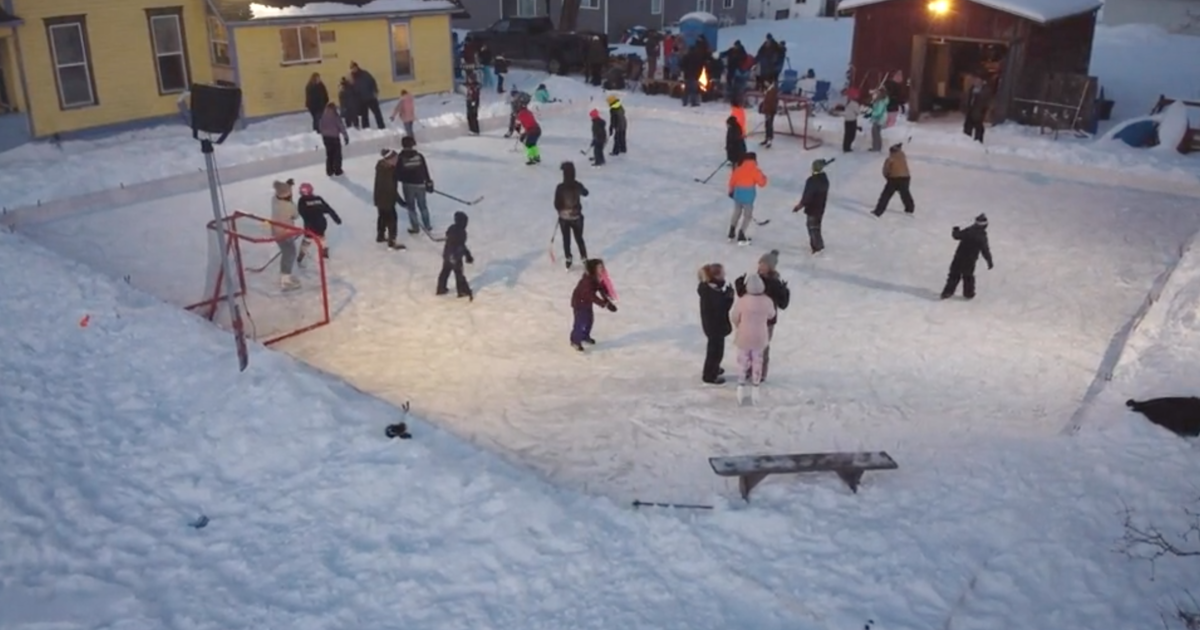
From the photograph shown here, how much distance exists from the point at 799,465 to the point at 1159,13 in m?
35.0

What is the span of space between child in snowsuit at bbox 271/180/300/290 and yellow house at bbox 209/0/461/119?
1008cm

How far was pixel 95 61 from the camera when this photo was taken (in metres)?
20.8

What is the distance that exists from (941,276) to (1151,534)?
6.91 metres

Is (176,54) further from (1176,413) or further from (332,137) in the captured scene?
(1176,413)

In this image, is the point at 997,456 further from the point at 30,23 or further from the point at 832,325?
the point at 30,23

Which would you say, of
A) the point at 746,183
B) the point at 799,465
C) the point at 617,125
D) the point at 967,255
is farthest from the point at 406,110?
the point at 799,465

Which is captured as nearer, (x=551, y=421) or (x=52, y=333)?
(x=551, y=421)

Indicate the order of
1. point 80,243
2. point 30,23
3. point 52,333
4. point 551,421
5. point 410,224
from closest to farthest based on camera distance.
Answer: point 551,421 → point 52,333 → point 80,243 → point 410,224 → point 30,23

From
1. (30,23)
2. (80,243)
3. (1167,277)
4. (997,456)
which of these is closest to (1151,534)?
(997,456)

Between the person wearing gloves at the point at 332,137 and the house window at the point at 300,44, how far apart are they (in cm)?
517

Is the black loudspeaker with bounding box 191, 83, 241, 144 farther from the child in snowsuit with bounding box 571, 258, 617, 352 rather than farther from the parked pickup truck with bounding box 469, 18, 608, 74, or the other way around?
the parked pickup truck with bounding box 469, 18, 608, 74

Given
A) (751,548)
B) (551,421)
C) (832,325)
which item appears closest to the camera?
(751,548)

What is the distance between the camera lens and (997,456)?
28.6ft

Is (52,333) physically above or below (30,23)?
below
